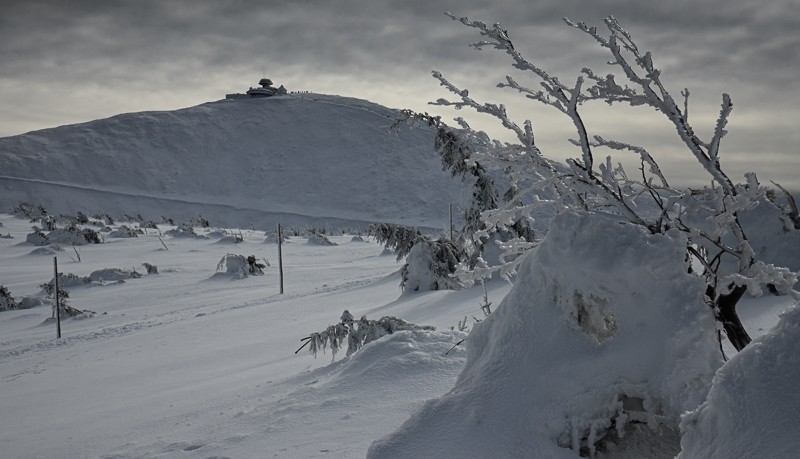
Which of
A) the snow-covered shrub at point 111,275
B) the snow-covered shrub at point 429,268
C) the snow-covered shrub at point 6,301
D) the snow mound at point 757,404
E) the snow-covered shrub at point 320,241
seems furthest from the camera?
the snow-covered shrub at point 320,241

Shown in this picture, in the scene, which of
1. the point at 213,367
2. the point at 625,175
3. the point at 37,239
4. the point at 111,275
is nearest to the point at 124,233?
the point at 37,239

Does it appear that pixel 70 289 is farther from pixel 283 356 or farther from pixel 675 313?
pixel 675 313

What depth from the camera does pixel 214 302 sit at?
10.3 meters

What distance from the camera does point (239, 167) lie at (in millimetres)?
49062

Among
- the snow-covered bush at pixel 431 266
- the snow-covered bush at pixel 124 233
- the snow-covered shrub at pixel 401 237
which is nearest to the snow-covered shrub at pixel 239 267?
the snow-covered shrub at pixel 401 237

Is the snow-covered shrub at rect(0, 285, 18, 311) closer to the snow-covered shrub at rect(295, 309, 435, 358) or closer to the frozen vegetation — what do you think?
the frozen vegetation

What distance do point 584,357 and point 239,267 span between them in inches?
485

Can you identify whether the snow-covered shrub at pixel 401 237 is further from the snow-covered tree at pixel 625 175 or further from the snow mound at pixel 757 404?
the snow mound at pixel 757 404

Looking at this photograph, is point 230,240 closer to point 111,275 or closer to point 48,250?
point 48,250

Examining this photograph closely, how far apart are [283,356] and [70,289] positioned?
338 inches

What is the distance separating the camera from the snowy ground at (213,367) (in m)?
2.75

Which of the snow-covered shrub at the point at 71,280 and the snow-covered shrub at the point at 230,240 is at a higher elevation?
the snow-covered shrub at the point at 230,240

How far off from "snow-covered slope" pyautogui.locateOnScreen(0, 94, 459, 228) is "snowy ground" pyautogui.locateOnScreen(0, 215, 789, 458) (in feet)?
81.7

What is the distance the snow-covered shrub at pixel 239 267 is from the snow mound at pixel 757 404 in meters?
12.4
